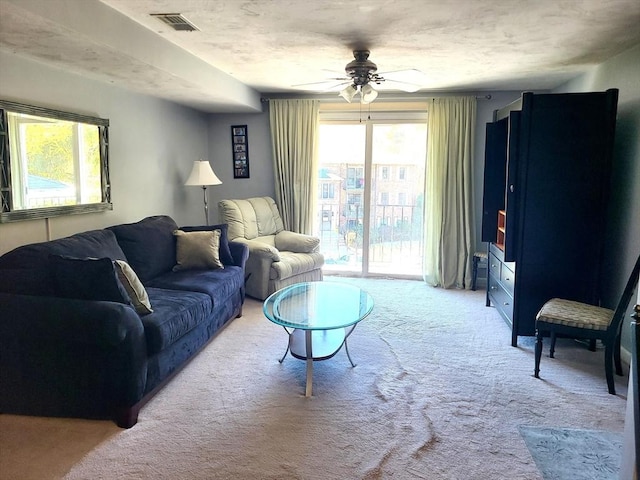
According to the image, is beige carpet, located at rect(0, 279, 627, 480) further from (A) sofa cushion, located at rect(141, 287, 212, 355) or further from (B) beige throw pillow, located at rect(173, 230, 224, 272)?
(B) beige throw pillow, located at rect(173, 230, 224, 272)

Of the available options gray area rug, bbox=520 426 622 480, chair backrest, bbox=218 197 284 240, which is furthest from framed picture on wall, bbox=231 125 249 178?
gray area rug, bbox=520 426 622 480

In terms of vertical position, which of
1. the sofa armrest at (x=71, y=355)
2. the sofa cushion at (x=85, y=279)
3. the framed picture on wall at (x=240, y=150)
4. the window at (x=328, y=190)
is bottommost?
the sofa armrest at (x=71, y=355)

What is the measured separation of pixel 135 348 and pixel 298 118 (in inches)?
152

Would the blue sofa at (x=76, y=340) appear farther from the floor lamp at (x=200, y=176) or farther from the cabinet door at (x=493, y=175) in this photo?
the cabinet door at (x=493, y=175)

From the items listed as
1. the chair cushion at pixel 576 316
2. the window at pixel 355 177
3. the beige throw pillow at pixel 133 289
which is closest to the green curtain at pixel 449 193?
the window at pixel 355 177

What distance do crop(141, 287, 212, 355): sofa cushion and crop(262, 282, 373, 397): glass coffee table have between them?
457mm

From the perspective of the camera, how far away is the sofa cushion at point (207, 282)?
11.4ft

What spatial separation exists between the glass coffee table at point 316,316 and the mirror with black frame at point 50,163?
5.64 feet

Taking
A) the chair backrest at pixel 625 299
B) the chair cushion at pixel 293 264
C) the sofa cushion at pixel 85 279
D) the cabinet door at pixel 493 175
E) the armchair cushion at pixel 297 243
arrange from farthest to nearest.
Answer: the armchair cushion at pixel 297 243 → the chair cushion at pixel 293 264 → the cabinet door at pixel 493 175 → the chair backrest at pixel 625 299 → the sofa cushion at pixel 85 279

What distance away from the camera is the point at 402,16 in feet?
8.97

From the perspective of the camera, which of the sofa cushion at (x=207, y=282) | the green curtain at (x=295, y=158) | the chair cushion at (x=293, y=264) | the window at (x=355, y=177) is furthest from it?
the window at (x=355, y=177)

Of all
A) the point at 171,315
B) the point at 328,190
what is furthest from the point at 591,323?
the point at 328,190

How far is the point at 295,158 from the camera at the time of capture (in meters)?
5.70

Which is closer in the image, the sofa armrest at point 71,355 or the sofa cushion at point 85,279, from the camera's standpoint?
the sofa armrest at point 71,355
